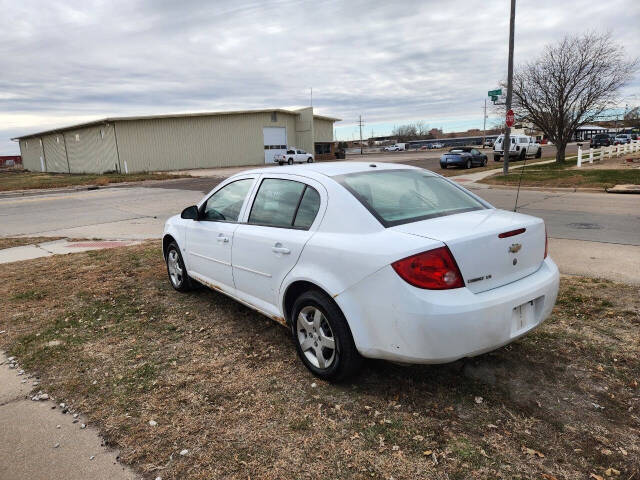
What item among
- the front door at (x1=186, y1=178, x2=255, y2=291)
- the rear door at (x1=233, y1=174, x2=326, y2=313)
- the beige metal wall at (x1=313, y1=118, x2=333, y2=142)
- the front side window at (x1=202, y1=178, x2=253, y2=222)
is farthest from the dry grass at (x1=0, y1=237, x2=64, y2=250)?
the beige metal wall at (x1=313, y1=118, x2=333, y2=142)

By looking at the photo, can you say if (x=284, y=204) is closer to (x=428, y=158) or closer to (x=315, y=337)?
(x=315, y=337)

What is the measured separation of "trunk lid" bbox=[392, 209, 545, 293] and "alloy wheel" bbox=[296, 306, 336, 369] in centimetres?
87

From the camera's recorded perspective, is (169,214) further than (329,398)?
Yes

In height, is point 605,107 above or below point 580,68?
below

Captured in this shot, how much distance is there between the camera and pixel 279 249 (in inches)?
141

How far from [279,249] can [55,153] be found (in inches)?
2538

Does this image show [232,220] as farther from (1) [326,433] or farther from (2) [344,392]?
(1) [326,433]

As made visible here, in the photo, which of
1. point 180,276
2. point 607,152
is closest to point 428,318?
point 180,276

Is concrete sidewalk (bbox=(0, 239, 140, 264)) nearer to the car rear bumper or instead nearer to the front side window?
the front side window

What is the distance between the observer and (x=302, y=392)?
329cm

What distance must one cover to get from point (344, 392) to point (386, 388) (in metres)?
0.30

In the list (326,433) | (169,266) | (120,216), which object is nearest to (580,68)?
(120,216)

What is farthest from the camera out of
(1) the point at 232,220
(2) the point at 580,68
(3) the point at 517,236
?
(2) the point at 580,68

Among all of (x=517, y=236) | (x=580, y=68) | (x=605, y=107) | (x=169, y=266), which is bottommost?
(x=169, y=266)
